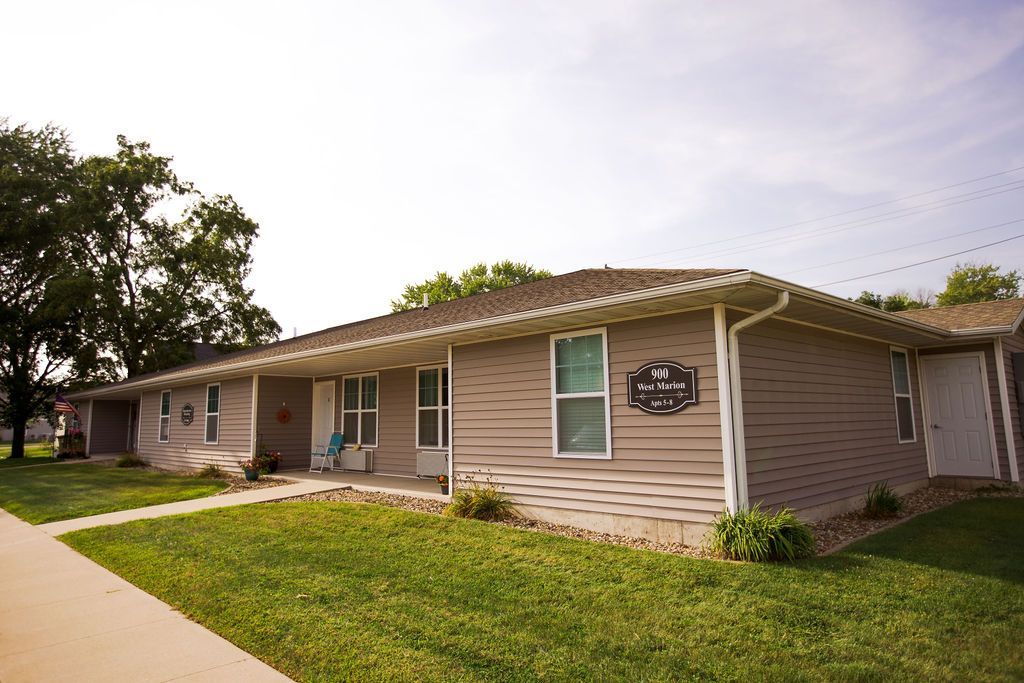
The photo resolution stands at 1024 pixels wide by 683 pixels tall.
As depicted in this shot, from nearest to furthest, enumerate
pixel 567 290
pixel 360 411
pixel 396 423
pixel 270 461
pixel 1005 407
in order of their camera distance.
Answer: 1. pixel 567 290
2. pixel 1005 407
3. pixel 396 423
4. pixel 360 411
5. pixel 270 461

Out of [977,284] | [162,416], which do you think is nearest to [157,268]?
[162,416]

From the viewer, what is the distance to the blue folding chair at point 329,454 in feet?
43.1

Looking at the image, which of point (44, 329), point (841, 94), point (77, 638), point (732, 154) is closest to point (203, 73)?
point (77, 638)

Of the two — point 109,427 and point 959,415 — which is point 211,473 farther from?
point 959,415

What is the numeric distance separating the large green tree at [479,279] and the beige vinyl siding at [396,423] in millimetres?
23792

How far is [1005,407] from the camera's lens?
9.68 metres

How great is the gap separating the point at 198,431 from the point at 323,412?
4.15m

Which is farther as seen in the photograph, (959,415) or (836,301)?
(959,415)

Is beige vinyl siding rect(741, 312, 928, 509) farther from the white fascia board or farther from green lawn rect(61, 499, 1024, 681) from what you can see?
green lawn rect(61, 499, 1024, 681)

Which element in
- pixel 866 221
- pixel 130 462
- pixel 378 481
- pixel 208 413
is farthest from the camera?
pixel 866 221

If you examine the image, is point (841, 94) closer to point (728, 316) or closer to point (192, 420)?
point (728, 316)

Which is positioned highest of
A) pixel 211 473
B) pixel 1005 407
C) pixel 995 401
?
pixel 995 401

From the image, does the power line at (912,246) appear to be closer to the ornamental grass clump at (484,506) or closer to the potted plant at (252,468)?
the ornamental grass clump at (484,506)

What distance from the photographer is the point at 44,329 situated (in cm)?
2497
